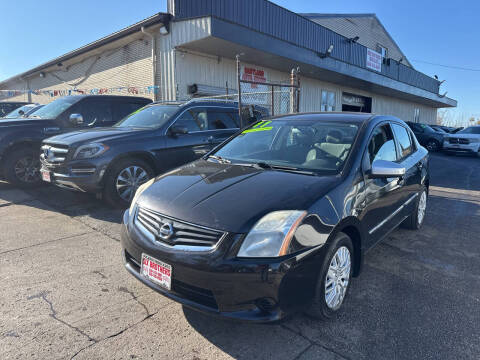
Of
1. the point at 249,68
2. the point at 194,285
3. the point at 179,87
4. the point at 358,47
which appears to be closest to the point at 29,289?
the point at 194,285

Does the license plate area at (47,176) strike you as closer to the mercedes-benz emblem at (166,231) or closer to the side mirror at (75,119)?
the side mirror at (75,119)

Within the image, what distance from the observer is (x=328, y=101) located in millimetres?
18000

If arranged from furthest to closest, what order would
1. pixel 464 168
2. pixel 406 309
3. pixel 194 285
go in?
pixel 464 168, pixel 406 309, pixel 194 285

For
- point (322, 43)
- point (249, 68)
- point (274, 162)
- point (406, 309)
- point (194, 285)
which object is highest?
point (322, 43)

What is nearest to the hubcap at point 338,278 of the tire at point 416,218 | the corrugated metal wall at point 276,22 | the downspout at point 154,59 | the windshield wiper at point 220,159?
the windshield wiper at point 220,159

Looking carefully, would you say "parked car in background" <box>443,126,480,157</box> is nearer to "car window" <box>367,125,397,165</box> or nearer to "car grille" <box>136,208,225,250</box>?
"car window" <box>367,125,397,165</box>

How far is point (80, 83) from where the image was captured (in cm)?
1609

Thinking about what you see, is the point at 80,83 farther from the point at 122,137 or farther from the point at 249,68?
the point at 122,137

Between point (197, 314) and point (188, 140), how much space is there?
3709 millimetres

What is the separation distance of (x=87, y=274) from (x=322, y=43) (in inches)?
554

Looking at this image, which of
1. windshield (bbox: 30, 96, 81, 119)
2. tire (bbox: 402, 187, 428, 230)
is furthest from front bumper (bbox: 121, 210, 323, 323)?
windshield (bbox: 30, 96, 81, 119)

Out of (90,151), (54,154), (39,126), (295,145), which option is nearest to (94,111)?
(39,126)

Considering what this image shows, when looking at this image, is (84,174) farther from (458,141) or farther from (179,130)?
(458,141)

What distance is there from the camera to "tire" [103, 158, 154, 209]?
5.00 m
